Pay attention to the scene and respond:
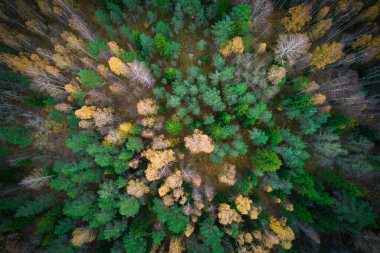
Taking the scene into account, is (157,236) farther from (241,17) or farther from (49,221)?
(241,17)

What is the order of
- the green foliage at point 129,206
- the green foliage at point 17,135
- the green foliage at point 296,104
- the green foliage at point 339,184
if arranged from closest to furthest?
the green foliage at point 129,206
the green foliage at point 296,104
the green foliage at point 17,135
the green foliage at point 339,184

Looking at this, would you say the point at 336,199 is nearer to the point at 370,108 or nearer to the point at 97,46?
the point at 370,108

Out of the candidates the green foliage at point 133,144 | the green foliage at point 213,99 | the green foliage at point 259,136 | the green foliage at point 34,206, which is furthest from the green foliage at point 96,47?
the green foliage at point 259,136

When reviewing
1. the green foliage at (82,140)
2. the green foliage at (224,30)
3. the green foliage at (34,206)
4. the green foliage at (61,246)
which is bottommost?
the green foliage at (61,246)

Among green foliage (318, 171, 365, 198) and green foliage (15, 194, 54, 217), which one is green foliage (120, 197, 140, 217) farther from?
green foliage (318, 171, 365, 198)

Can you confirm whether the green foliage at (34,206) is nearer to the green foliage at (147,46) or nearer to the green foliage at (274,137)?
the green foliage at (147,46)

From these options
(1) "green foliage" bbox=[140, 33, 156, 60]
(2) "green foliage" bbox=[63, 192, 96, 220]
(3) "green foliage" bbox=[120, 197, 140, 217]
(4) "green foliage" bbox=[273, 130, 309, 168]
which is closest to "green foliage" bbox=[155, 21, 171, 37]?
(1) "green foliage" bbox=[140, 33, 156, 60]
